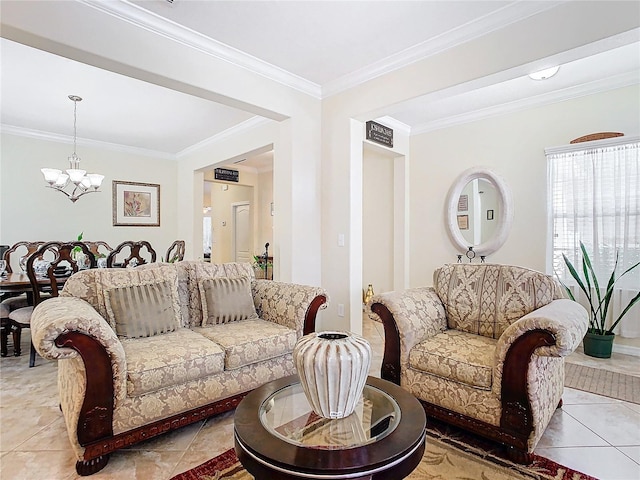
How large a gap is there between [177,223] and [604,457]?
6434 millimetres

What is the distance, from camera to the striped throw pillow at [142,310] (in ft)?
7.38

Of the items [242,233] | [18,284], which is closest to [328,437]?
[18,284]

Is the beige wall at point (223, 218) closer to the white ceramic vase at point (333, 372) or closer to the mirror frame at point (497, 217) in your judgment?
the mirror frame at point (497, 217)

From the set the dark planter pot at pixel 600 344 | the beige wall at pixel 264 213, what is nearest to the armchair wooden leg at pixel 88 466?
the dark planter pot at pixel 600 344

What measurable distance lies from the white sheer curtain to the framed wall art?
593 centimetres

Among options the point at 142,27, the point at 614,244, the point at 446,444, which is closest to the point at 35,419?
the point at 446,444

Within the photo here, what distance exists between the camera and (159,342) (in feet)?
7.18

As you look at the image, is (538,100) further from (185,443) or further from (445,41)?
(185,443)

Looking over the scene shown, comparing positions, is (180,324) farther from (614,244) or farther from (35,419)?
(614,244)

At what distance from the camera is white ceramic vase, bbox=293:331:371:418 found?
4.28 ft

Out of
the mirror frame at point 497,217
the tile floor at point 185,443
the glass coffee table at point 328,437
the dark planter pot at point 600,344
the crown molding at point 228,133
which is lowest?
the tile floor at point 185,443

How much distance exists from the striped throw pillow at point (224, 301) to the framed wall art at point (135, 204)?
4.13 meters

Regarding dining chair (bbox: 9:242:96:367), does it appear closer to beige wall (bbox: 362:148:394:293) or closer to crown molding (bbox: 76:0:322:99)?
crown molding (bbox: 76:0:322:99)

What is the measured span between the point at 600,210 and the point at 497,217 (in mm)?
945
